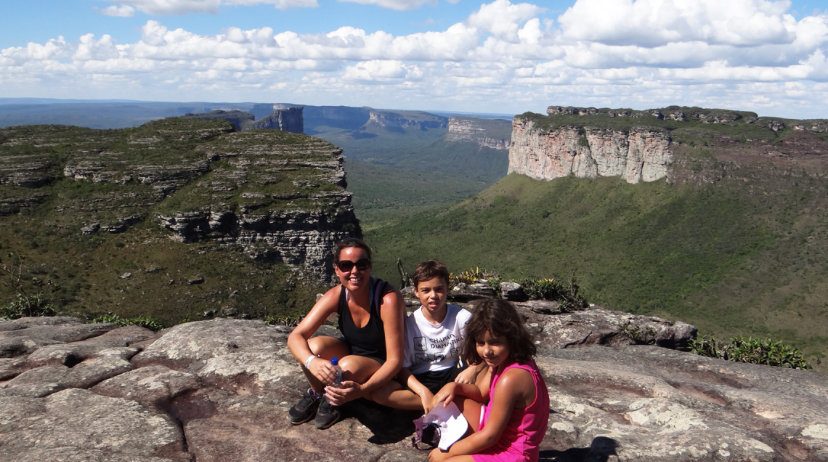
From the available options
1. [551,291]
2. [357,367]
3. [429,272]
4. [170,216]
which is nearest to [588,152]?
[170,216]

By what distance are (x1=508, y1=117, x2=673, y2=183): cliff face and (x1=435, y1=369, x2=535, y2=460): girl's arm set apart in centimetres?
9714

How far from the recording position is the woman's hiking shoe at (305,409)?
7562mm

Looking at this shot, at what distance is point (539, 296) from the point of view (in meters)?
20.5

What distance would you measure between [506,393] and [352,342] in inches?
117

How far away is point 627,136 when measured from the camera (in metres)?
101

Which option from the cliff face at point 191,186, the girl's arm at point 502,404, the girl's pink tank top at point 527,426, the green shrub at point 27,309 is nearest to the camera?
the girl's arm at point 502,404

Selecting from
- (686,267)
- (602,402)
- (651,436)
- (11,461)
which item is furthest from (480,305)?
(686,267)

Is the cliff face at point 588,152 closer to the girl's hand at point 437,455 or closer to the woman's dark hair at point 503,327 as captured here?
the woman's dark hair at point 503,327

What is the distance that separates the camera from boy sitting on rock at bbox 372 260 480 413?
731 cm

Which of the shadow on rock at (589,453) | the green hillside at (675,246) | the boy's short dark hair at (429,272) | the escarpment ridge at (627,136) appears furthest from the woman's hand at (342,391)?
the escarpment ridge at (627,136)

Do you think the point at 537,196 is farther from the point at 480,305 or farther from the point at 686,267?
the point at 480,305

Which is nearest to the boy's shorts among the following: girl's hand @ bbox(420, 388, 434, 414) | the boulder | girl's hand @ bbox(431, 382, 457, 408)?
girl's hand @ bbox(420, 388, 434, 414)

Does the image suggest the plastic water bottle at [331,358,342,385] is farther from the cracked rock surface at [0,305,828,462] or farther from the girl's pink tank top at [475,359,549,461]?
the girl's pink tank top at [475,359,549,461]

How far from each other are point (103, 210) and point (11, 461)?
52.8 meters
